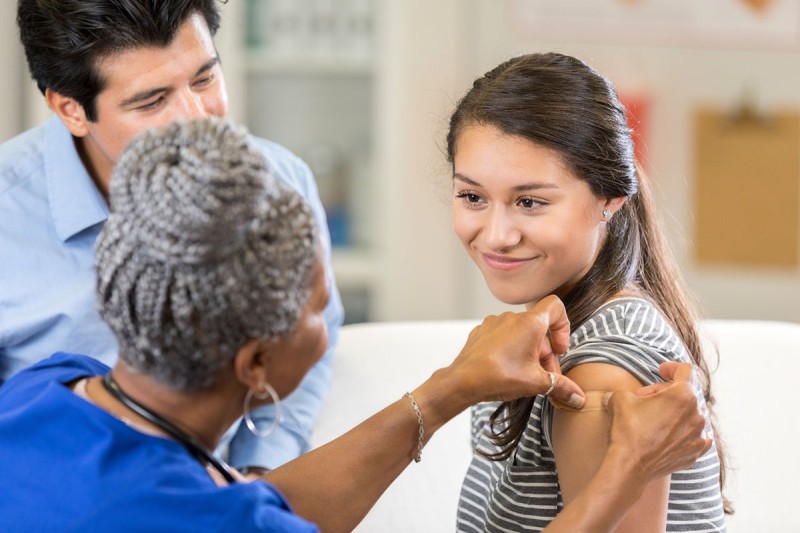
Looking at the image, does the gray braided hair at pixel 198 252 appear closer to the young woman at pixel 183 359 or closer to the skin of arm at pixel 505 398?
the young woman at pixel 183 359

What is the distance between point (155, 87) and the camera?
1.62 metres

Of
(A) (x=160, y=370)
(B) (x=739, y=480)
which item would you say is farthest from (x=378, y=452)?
(B) (x=739, y=480)

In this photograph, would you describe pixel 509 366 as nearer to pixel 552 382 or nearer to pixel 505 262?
pixel 552 382

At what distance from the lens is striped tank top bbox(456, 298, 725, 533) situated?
116 centimetres

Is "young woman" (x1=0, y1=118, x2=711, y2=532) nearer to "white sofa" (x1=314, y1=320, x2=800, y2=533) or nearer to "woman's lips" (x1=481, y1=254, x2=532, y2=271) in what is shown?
"woman's lips" (x1=481, y1=254, x2=532, y2=271)

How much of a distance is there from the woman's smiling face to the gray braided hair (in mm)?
404

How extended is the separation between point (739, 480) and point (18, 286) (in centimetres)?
133

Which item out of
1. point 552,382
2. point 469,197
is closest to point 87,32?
point 469,197

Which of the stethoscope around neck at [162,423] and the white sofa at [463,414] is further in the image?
the white sofa at [463,414]

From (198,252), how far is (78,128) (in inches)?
36.4

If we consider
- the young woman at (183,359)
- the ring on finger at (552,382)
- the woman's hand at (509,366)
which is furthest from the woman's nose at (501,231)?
the young woman at (183,359)

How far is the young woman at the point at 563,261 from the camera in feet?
3.84

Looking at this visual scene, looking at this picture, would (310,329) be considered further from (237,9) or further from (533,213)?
(237,9)

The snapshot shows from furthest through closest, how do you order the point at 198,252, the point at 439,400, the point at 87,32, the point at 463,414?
1. the point at 463,414
2. the point at 87,32
3. the point at 439,400
4. the point at 198,252
